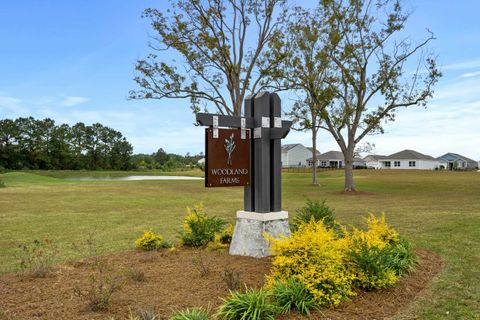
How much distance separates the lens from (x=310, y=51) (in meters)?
28.0

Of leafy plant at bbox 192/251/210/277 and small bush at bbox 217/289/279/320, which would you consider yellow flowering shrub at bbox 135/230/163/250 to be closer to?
leafy plant at bbox 192/251/210/277

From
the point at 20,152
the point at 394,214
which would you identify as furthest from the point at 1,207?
the point at 20,152

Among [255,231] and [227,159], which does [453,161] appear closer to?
[255,231]

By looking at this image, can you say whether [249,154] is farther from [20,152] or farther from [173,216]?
[20,152]

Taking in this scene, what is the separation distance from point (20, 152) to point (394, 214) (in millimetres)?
66049

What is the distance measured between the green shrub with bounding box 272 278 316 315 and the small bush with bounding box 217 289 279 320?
24 centimetres

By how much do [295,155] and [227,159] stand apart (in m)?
84.6

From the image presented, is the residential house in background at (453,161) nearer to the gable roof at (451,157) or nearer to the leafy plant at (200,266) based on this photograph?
the gable roof at (451,157)

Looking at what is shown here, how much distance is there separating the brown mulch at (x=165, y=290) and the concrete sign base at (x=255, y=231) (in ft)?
0.69

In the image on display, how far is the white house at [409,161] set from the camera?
8262 cm

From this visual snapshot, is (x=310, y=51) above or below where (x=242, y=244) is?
above

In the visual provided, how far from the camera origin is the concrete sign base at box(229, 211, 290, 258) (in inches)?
268

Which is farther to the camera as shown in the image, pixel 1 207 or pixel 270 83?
pixel 270 83

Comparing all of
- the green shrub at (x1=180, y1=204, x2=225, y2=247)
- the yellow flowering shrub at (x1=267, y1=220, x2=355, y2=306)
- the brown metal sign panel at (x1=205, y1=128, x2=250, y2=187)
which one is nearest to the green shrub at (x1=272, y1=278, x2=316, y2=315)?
the yellow flowering shrub at (x1=267, y1=220, x2=355, y2=306)
